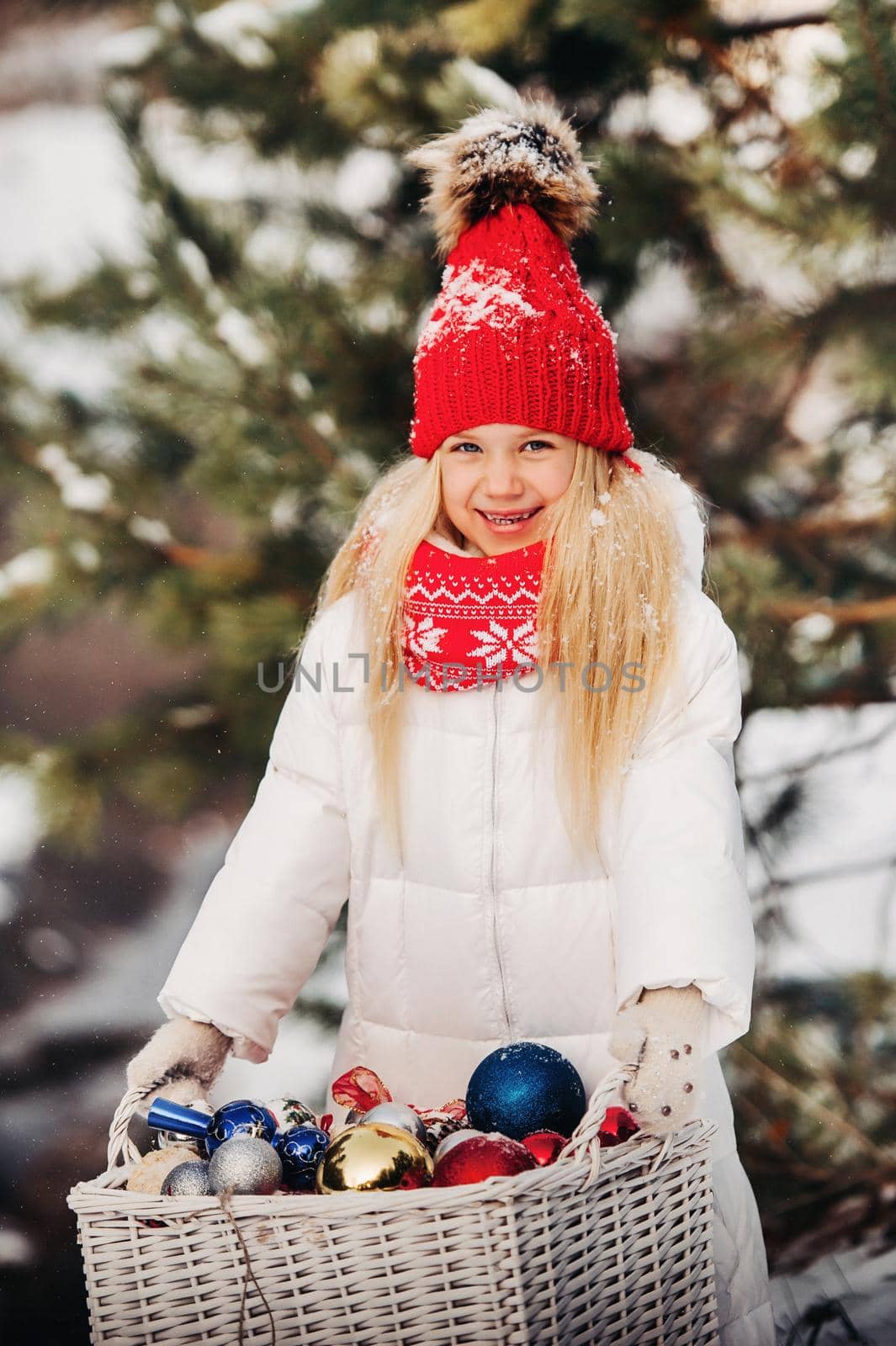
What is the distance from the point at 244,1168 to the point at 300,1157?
10cm

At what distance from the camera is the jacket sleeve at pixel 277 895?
57.2 inches

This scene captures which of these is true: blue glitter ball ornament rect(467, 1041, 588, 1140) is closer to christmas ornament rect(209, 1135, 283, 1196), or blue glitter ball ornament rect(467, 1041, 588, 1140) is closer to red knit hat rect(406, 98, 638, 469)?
christmas ornament rect(209, 1135, 283, 1196)

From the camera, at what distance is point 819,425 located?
2322 millimetres

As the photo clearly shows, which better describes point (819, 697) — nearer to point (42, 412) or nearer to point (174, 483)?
point (174, 483)

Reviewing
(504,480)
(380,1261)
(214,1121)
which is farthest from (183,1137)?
(504,480)

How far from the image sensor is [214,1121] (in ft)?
A: 4.02

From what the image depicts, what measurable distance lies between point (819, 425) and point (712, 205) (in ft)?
1.41

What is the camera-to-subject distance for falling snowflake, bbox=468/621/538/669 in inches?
56.5

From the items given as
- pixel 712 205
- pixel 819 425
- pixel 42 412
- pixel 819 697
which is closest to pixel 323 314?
pixel 42 412

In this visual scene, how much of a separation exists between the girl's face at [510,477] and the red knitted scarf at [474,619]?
0.06 m

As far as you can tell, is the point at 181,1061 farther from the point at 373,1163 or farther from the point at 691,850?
the point at 691,850

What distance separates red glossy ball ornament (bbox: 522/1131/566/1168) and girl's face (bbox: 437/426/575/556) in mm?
654

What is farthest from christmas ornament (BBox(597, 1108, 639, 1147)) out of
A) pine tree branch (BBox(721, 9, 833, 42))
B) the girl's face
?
pine tree branch (BBox(721, 9, 833, 42))

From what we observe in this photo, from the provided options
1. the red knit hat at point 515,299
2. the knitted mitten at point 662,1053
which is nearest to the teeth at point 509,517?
the red knit hat at point 515,299
